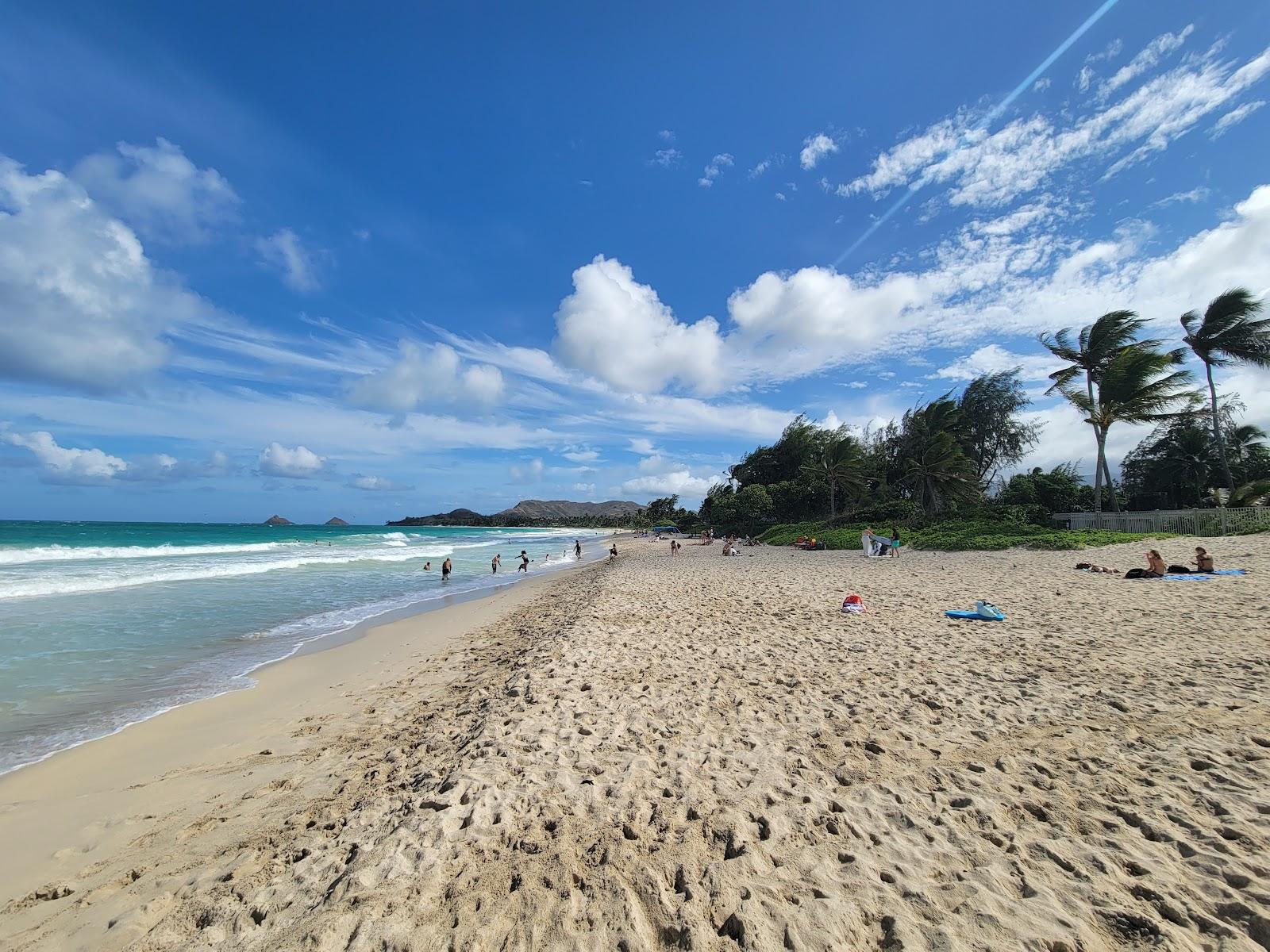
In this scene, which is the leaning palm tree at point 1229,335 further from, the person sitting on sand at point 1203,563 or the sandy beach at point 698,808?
the sandy beach at point 698,808

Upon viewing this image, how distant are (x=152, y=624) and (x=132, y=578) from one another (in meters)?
12.1

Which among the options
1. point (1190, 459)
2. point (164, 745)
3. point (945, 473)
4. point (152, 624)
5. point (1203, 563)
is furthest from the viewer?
point (945, 473)

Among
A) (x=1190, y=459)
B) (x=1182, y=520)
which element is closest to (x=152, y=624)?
(x=1182, y=520)

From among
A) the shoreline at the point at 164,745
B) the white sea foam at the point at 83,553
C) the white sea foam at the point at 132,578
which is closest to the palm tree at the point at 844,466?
the white sea foam at the point at 132,578

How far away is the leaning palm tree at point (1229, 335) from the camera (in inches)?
855

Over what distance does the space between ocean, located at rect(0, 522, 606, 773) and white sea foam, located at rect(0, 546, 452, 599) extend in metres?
0.06

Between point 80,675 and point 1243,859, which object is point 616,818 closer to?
point 1243,859

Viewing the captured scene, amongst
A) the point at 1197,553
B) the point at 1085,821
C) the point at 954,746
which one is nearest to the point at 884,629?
the point at 954,746

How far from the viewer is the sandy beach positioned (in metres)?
2.45

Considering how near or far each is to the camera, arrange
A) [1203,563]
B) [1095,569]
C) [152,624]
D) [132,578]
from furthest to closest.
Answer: [132,578]
[1095,569]
[1203,563]
[152,624]

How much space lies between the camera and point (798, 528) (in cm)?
3594

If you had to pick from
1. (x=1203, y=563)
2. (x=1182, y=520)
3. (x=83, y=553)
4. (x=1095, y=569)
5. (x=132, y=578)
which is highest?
(x=1182, y=520)

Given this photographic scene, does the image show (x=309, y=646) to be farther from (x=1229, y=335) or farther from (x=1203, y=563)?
(x=1229, y=335)

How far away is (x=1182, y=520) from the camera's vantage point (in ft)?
65.1
